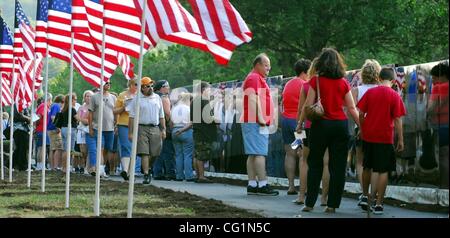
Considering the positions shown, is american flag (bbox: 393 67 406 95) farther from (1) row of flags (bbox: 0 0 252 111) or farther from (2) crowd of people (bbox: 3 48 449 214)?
(1) row of flags (bbox: 0 0 252 111)

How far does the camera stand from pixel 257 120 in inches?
669

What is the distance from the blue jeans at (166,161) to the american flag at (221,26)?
40.8 ft

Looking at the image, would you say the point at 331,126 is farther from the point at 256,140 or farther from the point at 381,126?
the point at 256,140

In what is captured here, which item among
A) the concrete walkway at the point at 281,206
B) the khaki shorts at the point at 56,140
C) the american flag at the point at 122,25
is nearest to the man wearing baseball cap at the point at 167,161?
the concrete walkway at the point at 281,206

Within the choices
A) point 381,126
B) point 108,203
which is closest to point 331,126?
point 381,126

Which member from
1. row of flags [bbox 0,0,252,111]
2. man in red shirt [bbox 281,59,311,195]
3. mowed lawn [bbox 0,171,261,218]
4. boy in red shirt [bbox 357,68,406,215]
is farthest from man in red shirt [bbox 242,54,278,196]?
boy in red shirt [bbox 357,68,406,215]

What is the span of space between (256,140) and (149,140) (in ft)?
13.2

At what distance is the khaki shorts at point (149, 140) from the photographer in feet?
66.8

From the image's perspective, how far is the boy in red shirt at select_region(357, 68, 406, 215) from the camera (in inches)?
541

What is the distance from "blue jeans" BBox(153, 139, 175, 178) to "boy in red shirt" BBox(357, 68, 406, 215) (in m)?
11.0

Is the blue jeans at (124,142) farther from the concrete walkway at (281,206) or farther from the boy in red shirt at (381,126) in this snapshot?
the boy in red shirt at (381,126)

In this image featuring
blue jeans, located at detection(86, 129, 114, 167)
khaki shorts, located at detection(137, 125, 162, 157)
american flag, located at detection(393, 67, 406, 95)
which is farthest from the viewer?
blue jeans, located at detection(86, 129, 114, 167)

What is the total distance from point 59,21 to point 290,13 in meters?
35.7
